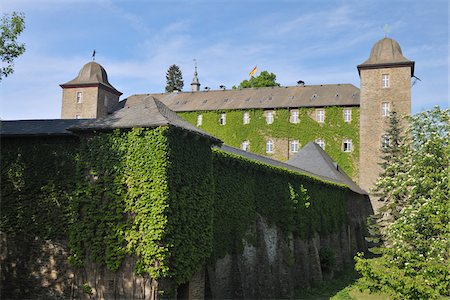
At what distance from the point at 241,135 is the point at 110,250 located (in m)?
35.1

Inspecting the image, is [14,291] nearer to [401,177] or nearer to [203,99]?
[401,177]

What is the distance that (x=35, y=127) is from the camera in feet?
54.0

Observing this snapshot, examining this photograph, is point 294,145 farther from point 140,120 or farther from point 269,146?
point 140,120

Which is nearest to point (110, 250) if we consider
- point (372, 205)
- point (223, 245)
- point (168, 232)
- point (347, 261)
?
point (168, 232)

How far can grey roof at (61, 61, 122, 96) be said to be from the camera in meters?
49.8

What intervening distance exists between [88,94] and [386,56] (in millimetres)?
26689

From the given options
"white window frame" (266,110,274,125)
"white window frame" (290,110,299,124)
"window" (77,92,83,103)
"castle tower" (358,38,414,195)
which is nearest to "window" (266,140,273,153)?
"white window frame" (266,110,274,125)

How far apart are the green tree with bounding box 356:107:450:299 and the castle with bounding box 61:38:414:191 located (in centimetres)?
2402

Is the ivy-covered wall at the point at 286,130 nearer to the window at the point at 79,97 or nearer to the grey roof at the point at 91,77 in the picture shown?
the grey roof at the point at 91,77

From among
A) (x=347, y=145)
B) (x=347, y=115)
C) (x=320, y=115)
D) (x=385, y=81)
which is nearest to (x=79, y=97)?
(x=320, y=115)

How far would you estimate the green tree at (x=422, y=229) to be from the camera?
13953 millimetres

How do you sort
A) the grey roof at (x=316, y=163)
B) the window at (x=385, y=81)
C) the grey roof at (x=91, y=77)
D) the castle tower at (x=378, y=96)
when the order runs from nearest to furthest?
the grey roof at (x=316, y=163) < the castle tower at (x=378, y=96) < the window at (x=385, y=81) < the grey roof at (x=91, y=77)

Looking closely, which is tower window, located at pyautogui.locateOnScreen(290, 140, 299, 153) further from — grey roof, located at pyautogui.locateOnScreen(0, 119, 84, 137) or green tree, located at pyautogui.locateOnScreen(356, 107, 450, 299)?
grey roof, located at pyautogui.locateOnScreen(0, 119, 84, 137)

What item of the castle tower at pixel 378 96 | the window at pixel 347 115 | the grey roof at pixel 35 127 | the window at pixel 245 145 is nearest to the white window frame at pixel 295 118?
the window at pixel 347 115
